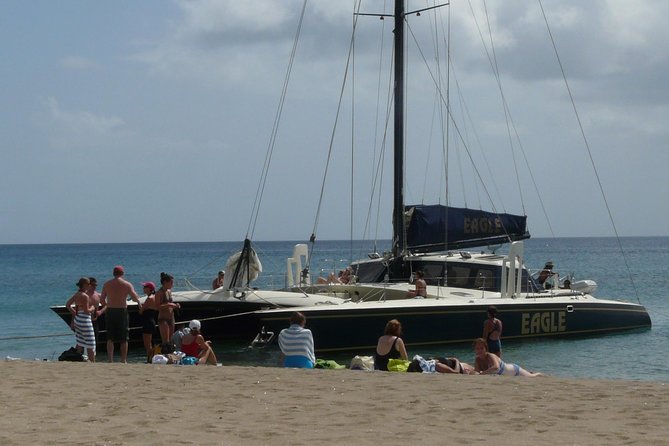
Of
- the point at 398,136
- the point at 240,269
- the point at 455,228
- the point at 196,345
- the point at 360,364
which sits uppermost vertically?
the point at 398,136

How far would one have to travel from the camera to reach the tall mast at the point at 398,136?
2553 centimetres

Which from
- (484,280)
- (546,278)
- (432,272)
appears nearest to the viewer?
(484,280)

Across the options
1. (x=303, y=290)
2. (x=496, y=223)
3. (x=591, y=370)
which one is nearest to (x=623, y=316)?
(x=496, y=223)

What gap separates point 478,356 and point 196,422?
5691 mm

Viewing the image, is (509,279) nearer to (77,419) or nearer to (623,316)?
(623,316)

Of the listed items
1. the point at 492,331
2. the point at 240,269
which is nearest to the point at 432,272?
the point at 240,269

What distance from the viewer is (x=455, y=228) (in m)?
26.4

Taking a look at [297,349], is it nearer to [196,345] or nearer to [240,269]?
[196,345]

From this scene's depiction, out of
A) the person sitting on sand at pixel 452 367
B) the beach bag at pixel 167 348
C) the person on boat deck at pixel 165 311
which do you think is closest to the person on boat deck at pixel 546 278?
the person on boat deck at pixel 165 311

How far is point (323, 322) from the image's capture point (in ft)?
66.6

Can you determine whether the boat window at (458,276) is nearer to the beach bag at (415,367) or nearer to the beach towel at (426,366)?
the beach towel at (426,366)

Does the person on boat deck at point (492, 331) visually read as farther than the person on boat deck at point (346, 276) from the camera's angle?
No

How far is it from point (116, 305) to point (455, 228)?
12141mm

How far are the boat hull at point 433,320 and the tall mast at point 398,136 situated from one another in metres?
3.73
